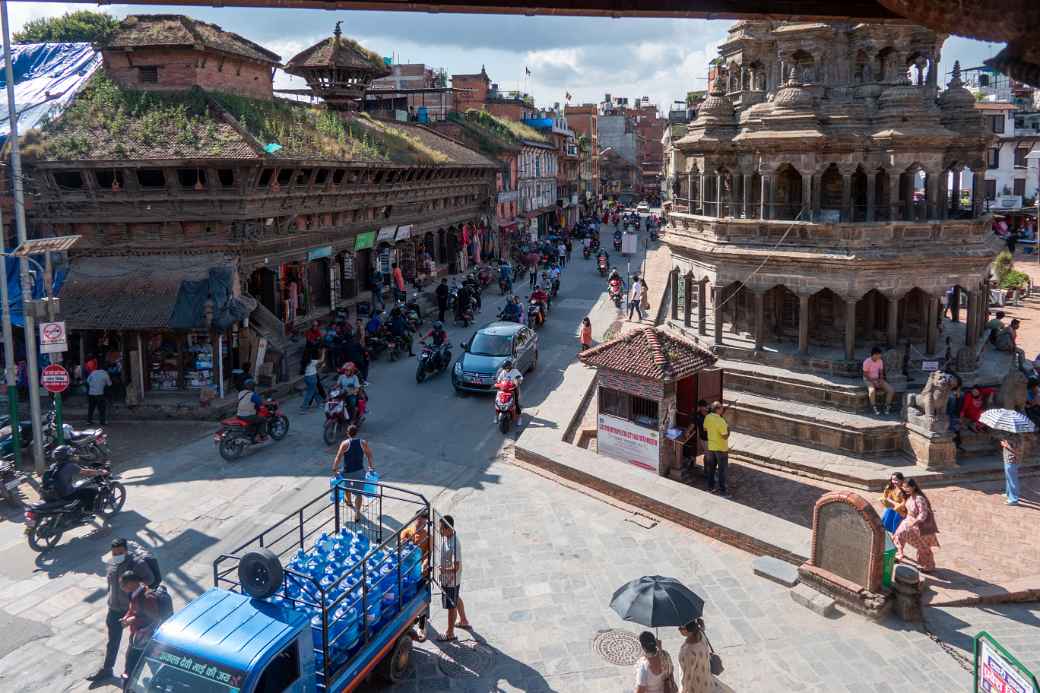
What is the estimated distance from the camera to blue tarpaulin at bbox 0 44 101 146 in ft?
72.4

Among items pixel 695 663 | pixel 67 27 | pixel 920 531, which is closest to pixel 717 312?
pixel 920 531

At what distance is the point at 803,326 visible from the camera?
774 inches

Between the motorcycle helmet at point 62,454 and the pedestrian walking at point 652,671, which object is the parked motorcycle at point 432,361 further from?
the pedestrian walking at point 652,671

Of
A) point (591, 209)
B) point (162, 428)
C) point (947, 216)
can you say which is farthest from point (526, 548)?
point (591, 209)

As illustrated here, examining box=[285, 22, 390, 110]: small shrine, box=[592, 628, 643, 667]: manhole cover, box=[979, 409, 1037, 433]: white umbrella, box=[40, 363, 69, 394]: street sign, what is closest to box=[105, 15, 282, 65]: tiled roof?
box=[40, 363, 69, 394]: street sign

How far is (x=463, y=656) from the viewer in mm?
9688

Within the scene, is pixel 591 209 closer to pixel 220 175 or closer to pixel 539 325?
pixel 539 325

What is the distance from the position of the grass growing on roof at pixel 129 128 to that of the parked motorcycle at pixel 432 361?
7.49m

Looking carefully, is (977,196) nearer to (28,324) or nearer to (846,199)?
(846,199)

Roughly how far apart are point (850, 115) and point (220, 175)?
15530mm

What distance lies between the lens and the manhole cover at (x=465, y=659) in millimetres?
9375

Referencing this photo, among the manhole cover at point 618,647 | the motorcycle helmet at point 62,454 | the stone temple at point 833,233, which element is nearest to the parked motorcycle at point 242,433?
the motorcycle helmet at point 62,454

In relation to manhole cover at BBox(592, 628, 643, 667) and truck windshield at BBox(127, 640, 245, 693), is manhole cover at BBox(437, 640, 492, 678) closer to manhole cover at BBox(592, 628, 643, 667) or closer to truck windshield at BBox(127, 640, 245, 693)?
manhole cover at BBox(592, 628, 643, 667)

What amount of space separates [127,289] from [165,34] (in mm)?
8094
